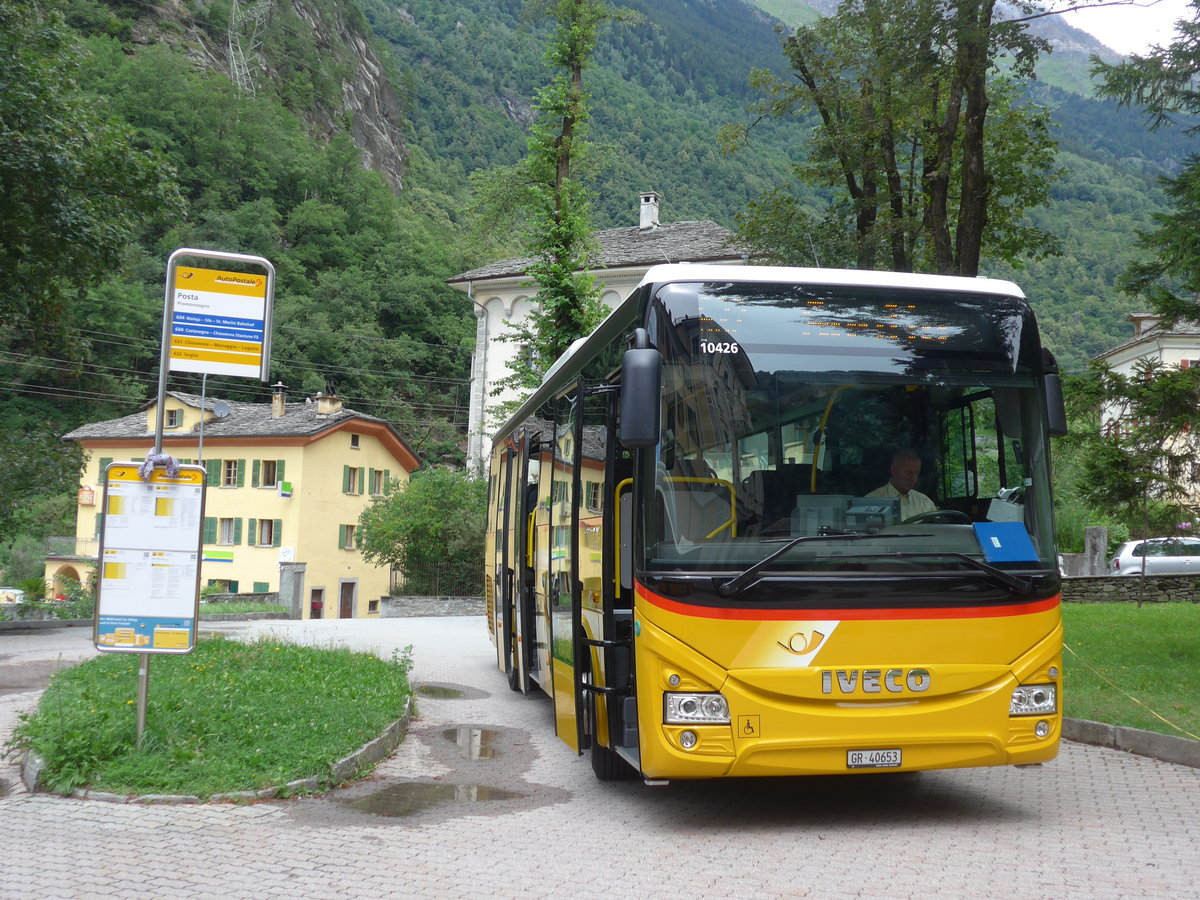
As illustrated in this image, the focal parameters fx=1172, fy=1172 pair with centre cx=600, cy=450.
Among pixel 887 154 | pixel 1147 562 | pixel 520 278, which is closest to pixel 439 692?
pixel 887 154

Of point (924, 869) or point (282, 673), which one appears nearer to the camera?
point (924, 869)

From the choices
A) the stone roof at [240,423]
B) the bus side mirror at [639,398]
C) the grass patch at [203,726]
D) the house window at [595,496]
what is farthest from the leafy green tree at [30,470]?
the stone roof at [240,423]

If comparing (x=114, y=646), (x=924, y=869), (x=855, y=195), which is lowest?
(x=924, y=869)

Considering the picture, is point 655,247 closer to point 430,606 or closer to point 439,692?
point 430,606

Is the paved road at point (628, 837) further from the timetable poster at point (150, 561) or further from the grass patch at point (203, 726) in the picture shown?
the timetable poster at point (150, 561)

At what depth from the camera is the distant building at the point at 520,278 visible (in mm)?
47000

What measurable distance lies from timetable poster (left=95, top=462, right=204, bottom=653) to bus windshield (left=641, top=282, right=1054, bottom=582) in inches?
126

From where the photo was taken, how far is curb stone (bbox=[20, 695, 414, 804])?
699 centimetres

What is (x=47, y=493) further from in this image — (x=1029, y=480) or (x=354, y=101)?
(x=354, y=101)

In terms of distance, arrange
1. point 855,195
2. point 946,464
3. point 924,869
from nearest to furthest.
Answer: point 924,869 < point 946,464 < point 855,195

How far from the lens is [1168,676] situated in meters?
12.9

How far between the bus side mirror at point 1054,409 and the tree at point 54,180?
621 inches

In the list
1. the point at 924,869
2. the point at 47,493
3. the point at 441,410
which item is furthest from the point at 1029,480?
the point at 441,410

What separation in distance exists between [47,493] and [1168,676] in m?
19.8
